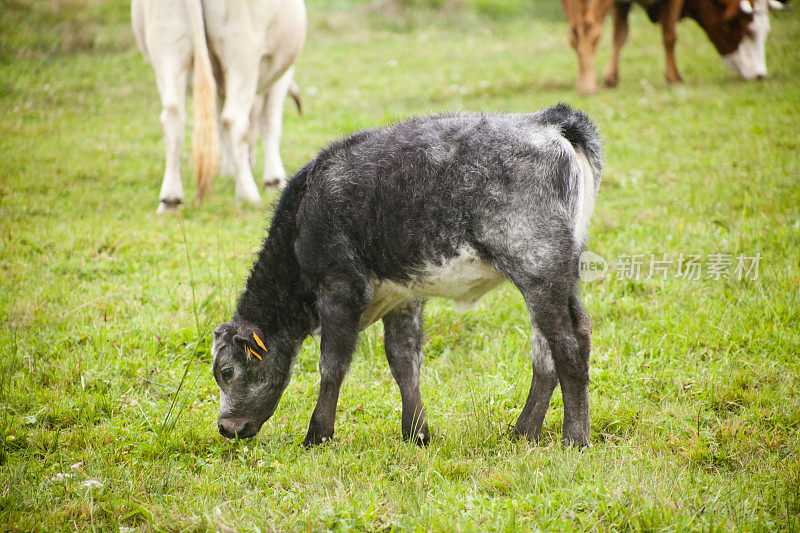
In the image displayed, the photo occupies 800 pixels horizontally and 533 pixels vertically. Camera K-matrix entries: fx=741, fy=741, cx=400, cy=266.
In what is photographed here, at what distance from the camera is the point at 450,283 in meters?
3.74

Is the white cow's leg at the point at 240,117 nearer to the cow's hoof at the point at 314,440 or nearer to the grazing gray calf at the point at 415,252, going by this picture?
the grazing gray calf at the point at 415,252

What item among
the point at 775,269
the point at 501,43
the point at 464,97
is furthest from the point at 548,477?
the point at 501,43

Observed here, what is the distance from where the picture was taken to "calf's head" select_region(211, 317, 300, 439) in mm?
4105

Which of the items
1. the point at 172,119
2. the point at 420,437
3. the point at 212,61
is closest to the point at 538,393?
the point at 420,437

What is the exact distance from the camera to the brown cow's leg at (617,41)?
13.2 metres

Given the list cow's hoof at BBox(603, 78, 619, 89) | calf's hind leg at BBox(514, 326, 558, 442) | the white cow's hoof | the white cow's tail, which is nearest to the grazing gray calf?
calf's hind leg at BBox(514, 326, 558, 442)

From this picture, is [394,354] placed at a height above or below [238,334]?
below

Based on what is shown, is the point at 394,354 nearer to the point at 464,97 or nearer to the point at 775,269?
the point at 775,269

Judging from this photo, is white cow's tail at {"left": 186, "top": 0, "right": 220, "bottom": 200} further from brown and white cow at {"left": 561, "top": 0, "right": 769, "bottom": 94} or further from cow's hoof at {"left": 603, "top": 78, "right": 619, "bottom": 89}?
cow's hoof at {"left": 603, "top": 78, "right": 619, "bottom": 89}

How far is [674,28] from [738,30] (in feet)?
3.91

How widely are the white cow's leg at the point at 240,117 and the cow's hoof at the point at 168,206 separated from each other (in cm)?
71

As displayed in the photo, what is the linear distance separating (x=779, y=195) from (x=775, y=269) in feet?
6.06

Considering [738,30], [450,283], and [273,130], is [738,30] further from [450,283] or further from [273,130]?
[450,283]

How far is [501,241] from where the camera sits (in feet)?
11.4
